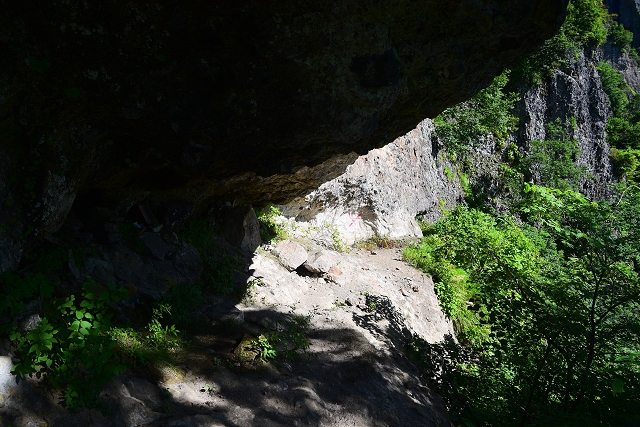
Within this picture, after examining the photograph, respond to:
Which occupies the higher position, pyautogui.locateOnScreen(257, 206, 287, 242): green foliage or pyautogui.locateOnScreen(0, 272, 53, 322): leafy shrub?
pyautogui.locateOnScreen(0, 272, 53, 322): leafy shrub

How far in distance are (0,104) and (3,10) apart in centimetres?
64

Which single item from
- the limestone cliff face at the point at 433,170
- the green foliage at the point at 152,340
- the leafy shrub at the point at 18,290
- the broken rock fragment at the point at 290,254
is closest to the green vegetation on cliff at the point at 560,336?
the broken rock fragment at the point at 290,254

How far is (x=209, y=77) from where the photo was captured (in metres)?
3.73

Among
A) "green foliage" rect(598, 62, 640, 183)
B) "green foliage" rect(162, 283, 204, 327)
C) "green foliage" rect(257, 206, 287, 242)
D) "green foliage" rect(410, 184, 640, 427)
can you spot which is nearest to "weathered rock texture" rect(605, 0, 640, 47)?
"green foliage" rect(598, 62, 640, 183)

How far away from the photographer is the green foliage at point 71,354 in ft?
9.64

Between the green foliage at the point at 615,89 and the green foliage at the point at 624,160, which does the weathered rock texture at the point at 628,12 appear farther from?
the green foliage at the point at 624,160

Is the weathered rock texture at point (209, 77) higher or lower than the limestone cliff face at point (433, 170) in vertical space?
higher

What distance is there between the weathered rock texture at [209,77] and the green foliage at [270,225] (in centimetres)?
370

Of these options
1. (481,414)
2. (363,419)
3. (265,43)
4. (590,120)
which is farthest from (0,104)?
(590,120)

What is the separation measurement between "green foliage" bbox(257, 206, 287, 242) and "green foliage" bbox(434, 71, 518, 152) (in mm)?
8612

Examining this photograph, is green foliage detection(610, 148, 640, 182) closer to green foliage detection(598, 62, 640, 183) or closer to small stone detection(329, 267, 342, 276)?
green foliage detection(598, 62, 640, 183)

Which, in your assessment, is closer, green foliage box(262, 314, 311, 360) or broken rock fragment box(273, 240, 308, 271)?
green foliage box(262, 314, 311, 360)

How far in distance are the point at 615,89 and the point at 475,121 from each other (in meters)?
21.3

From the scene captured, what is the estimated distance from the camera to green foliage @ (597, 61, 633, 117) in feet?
98.3
